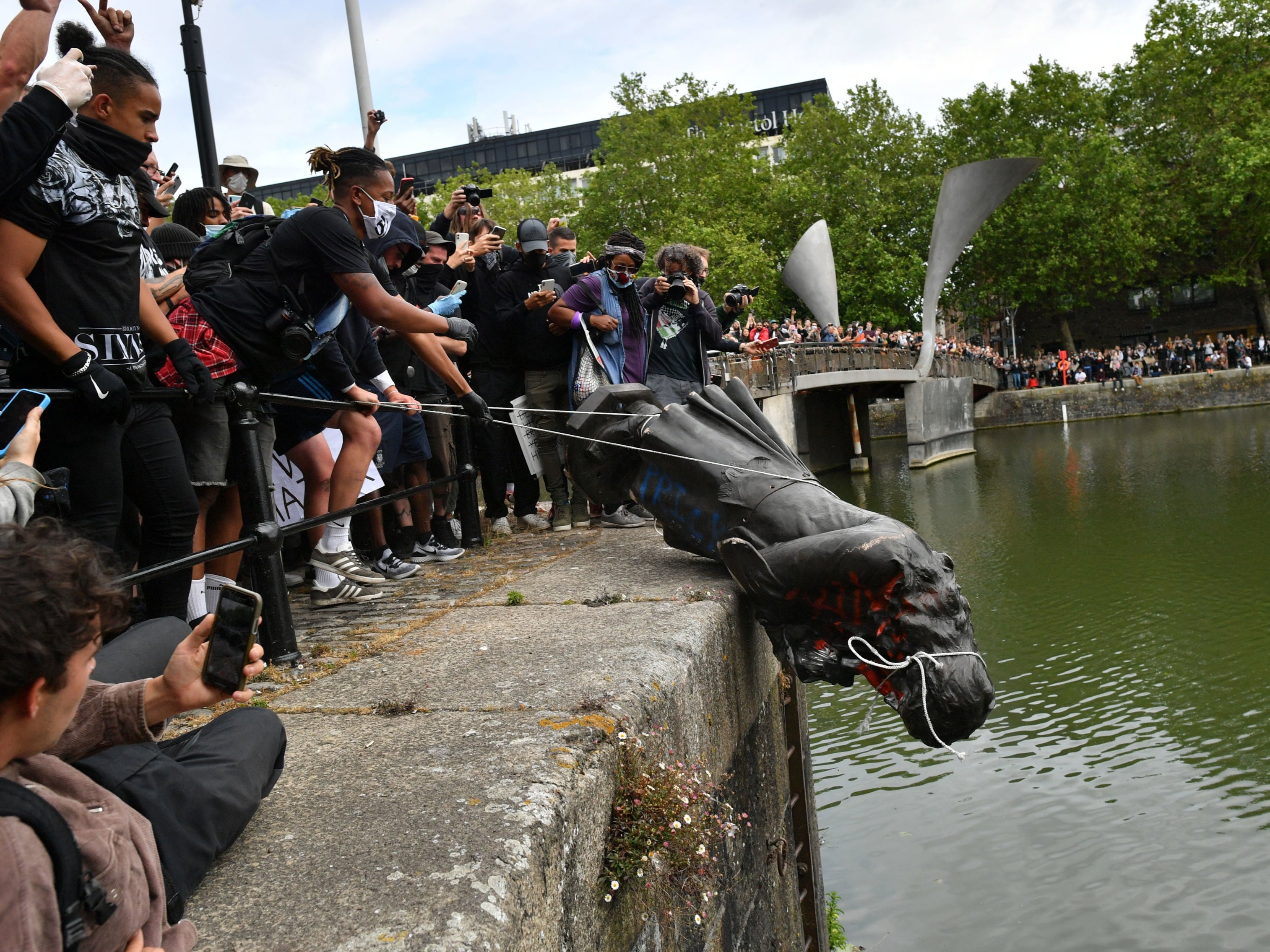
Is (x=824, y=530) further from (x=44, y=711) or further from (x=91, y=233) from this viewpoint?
(x=44, y=711)

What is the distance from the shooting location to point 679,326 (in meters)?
6.55

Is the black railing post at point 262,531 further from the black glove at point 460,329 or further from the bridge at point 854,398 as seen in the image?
the bridge at point 854,398

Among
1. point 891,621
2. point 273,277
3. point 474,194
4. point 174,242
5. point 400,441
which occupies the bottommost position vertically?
point 891,621

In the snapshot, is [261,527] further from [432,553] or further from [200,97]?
[200,97]

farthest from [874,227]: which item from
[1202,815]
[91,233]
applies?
[91,233]

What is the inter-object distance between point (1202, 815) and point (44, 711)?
5.71 meters

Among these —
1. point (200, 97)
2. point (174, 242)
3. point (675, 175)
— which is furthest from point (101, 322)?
point (675, 175)

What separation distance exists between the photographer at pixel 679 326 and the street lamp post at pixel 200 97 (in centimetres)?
315

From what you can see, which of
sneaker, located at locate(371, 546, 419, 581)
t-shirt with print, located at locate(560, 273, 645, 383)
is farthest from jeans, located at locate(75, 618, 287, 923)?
t-shirt with print, located at locate(560, 273, 645, 383)

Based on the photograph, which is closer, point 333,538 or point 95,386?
point 95,386

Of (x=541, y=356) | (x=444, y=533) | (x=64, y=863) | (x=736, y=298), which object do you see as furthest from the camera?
(x=736, y=298)

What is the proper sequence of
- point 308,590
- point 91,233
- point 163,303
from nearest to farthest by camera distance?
point 91,233 < point 163,303 < point 308,590

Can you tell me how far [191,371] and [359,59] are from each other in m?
7.14

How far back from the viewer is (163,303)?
3.73m
